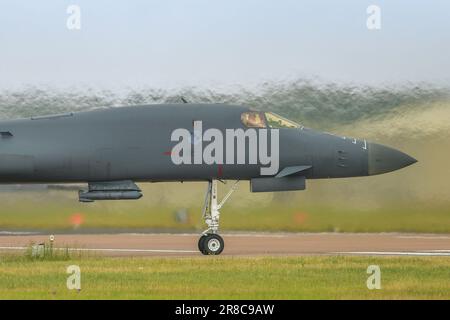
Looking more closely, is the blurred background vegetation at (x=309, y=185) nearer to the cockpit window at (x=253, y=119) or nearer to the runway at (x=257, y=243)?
the runway at (x=257, y=243)

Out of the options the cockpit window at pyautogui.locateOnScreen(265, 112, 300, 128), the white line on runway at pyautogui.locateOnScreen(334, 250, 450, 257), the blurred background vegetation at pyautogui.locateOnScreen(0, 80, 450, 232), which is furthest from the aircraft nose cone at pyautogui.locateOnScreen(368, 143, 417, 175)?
the blurred background vegetation at pyautogui.locateOnScreen(0, 80, 450, 232)

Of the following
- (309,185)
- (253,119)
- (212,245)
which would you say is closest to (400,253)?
(212,245)

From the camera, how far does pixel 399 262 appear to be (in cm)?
2552

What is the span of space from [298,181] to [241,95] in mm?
5667

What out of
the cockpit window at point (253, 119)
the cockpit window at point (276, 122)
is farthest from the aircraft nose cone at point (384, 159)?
the cockpit window at point (253, 119)

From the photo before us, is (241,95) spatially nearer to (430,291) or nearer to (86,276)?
(86,276)

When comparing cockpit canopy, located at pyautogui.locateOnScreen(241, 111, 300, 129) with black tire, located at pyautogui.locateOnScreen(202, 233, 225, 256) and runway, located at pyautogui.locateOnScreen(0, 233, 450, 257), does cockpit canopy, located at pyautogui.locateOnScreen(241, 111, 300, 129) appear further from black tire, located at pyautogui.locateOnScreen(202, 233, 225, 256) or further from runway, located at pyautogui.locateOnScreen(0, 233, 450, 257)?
runway, located at pyautogui.locateOnScreen(0, 233, 450, 257)

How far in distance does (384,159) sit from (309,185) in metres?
6.99

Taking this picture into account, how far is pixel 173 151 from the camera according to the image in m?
28.4

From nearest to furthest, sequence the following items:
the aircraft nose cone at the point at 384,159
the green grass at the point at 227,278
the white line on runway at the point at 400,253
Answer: the green grass at the point at 227,278, the aircraft nose cone at the point at 384,159, the white line on runway at the point at 400,253

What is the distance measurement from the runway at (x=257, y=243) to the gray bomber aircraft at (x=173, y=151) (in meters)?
2.35

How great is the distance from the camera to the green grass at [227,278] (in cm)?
1970

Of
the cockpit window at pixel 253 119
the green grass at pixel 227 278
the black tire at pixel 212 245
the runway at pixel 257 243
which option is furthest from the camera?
the runway at pixel 257 243
